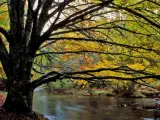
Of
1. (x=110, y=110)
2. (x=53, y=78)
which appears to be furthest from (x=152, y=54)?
(x=110, y=110)

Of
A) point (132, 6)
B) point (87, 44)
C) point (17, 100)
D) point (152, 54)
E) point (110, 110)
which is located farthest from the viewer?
point (110, 110)

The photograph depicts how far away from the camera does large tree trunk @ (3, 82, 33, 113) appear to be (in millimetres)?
6548

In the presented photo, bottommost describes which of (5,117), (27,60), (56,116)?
(56,116)

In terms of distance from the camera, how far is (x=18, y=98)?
21.5 ft

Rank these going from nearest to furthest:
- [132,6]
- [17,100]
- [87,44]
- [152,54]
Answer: [132,6] → [17,100] → [152,54] → [87,44]

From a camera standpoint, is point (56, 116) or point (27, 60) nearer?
point (27, 60)

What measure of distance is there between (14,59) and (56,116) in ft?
38.8

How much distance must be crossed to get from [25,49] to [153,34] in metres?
3.12

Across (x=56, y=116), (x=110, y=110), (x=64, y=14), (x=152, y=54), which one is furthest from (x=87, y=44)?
(x=110, y=110)

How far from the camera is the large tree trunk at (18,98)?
258 inches

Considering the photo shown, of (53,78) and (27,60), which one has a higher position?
(27,60)

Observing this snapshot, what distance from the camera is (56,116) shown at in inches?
704

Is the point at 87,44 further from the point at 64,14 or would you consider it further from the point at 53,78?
the point at 53,78

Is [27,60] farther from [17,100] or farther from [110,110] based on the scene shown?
[110,110]
